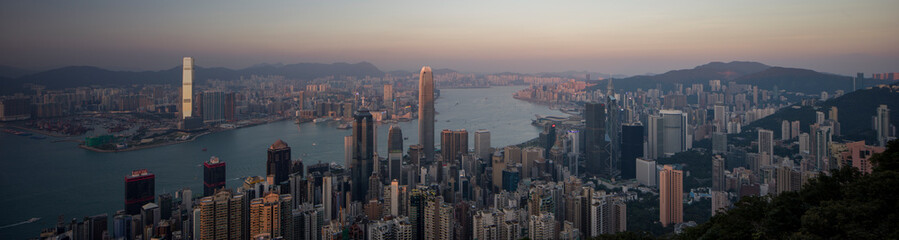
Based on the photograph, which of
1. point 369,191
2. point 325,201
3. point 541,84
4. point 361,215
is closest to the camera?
point 361,215

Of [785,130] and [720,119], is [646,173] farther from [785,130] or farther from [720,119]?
[720,119]

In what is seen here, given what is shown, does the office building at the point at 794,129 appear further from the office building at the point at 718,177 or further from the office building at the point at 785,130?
the office building at the point at 718,177

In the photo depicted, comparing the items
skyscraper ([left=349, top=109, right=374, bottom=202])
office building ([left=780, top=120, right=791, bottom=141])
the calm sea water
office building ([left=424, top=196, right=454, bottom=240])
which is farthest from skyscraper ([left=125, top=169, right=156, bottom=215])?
office building ([left=780, top=120, right=791, bottom=141])

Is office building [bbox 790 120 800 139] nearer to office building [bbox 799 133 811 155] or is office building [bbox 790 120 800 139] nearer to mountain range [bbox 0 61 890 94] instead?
office building [bbox 799 133 811 155]

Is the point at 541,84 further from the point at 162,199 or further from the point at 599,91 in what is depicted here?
the point at 162,199

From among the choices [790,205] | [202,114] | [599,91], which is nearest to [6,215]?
[202,114]

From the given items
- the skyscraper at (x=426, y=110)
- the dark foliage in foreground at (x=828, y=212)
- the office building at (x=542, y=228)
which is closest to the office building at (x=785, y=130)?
the skyscraper at (x=426, y=110)
